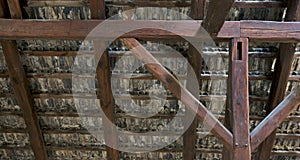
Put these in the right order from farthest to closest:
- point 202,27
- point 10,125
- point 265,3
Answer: point 10,125
point 265,3
point 202,27

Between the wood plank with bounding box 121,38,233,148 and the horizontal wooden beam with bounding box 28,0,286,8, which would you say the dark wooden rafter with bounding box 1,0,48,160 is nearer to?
the horizontal wooden beam with bounding box 28,0,286,8

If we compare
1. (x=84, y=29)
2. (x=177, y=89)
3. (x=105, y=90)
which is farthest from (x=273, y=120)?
(x=84, y=29)

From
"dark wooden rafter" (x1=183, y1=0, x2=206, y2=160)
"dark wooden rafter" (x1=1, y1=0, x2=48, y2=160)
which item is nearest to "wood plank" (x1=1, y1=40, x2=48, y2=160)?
"dark wooden rafter" (x1=1, y1=0, x2=48, y2=160)

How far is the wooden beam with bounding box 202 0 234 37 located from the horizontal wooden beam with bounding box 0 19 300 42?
178 mm

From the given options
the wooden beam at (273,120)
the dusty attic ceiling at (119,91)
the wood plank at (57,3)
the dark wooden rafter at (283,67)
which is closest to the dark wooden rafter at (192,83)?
the dusty attic ceiling at (119,91)

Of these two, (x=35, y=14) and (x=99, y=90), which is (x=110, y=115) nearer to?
(x=99, y=90)

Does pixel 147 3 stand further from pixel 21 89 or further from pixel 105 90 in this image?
pixel 21 89

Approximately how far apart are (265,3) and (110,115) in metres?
2.05

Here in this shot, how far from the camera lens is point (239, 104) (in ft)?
11.3

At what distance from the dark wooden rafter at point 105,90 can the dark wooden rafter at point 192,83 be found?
32.5 inches

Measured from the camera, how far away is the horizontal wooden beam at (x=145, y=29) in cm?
379

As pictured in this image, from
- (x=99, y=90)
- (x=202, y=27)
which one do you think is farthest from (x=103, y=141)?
(x=202, y=27)

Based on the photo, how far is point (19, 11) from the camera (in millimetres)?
4020

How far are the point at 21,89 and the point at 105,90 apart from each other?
91cm
